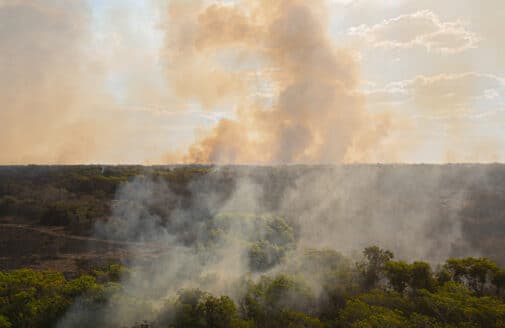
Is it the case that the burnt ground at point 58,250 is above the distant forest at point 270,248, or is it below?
below

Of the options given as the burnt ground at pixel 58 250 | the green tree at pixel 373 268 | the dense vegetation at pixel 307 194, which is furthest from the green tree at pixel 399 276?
the burnt ground at pixel 58 250

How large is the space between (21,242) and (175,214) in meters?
12.2

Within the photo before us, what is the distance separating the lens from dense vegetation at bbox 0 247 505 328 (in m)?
10.2

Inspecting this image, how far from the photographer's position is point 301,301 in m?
11.9

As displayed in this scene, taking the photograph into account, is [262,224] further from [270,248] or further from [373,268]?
[373,268]

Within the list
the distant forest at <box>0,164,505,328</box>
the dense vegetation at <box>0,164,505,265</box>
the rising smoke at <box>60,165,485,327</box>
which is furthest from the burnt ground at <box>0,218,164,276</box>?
the dense vegetation at <box>0,164,505,265</box>

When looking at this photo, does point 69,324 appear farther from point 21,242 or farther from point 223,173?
point 223,173

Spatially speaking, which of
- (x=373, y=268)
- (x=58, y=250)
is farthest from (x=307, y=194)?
(x=373, y=268)

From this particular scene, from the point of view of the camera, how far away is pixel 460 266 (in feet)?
49.9

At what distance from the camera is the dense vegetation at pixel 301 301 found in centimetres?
1023

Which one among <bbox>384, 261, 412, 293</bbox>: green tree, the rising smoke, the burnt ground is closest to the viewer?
the rising smoke

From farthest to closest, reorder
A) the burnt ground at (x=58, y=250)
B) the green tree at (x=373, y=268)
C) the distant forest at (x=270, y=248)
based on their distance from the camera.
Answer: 1. the burnt ground at (x=58, y=250)
2. the green tree at (x=373, y=268)
3. the distant forest at (x=270, y=248)

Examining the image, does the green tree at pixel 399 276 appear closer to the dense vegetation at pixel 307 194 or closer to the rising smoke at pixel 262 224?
the rising smoke at pixel 262 224

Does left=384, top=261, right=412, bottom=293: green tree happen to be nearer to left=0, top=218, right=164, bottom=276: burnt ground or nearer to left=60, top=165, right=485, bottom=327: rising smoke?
left=60, top=165, right=485, bottom=327: rising smoke
